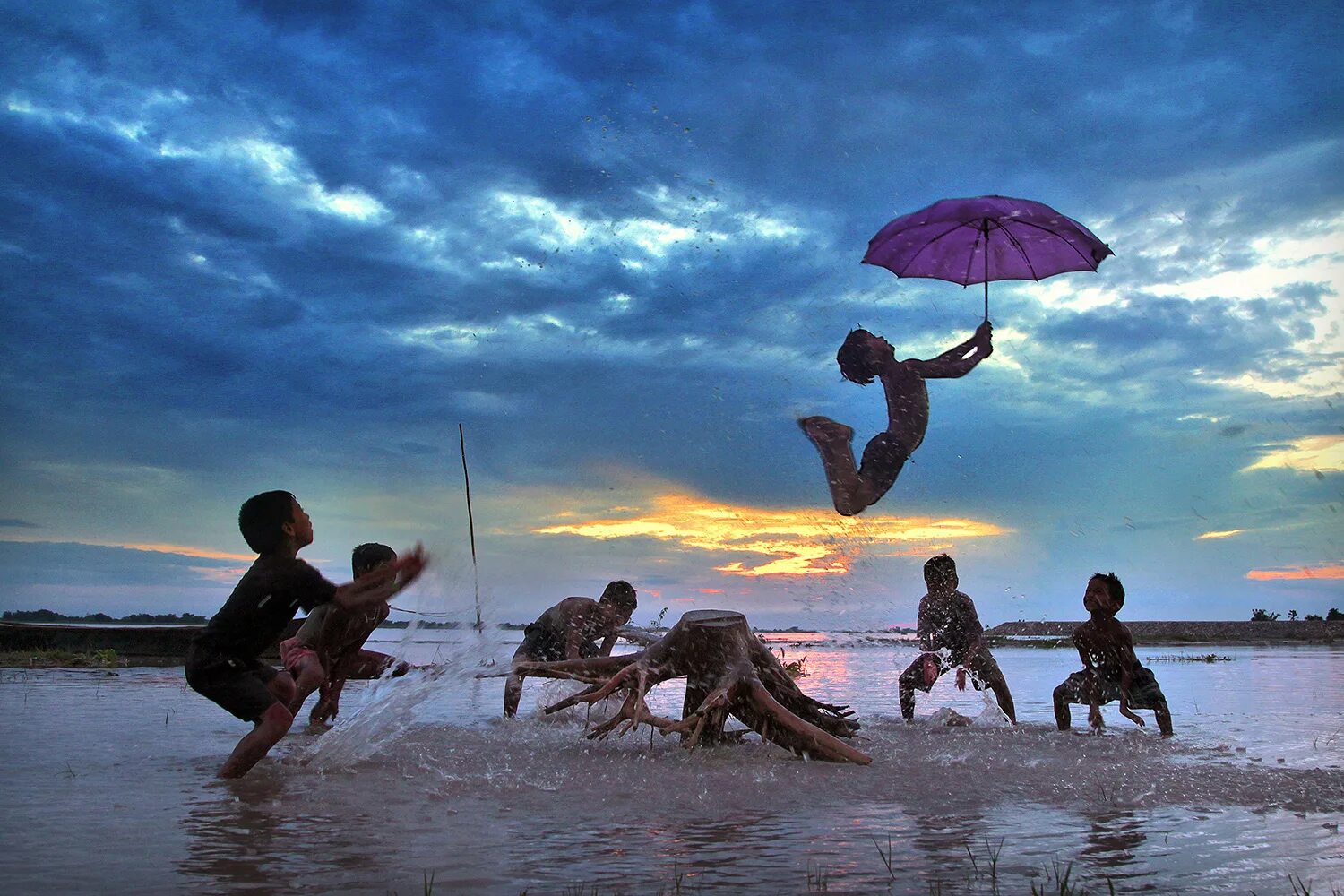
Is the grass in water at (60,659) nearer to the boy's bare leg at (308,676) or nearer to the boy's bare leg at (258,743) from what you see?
the boy's bare leg at (308,676)

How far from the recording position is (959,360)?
375 inches

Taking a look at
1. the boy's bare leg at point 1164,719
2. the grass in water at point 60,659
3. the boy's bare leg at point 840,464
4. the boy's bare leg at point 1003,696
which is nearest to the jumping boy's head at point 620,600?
the boy's bare leg at point 840,464

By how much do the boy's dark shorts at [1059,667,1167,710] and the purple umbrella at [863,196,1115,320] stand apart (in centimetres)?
380

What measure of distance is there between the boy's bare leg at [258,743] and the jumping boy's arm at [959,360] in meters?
6.57

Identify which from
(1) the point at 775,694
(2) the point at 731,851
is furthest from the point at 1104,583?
(2) the point at 731,851

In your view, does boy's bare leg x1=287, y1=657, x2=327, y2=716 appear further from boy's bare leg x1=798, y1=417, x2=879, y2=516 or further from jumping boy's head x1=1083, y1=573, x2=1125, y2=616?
jumping boy's head x1=1083, y1=573, x2=1125, y2=616

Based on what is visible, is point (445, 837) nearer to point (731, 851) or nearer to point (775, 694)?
point (731, 851)

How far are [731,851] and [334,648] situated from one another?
609cm

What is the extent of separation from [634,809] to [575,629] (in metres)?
5.06

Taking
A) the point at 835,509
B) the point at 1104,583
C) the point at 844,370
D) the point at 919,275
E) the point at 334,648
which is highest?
the point at 919,275

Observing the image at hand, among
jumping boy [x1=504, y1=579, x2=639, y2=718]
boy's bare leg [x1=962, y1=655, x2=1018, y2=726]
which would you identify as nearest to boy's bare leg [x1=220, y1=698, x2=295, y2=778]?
jumping boy [x1=504, y1=579, x2=639, y2=718]

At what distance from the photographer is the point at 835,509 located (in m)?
9.47

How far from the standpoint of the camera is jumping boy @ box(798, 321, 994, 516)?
374 inches

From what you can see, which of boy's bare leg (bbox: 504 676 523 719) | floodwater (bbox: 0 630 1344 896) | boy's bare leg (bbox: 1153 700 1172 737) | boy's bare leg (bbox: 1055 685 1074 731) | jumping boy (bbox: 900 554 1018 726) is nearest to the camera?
floodwater (bbox: 0 630 1344 896)
